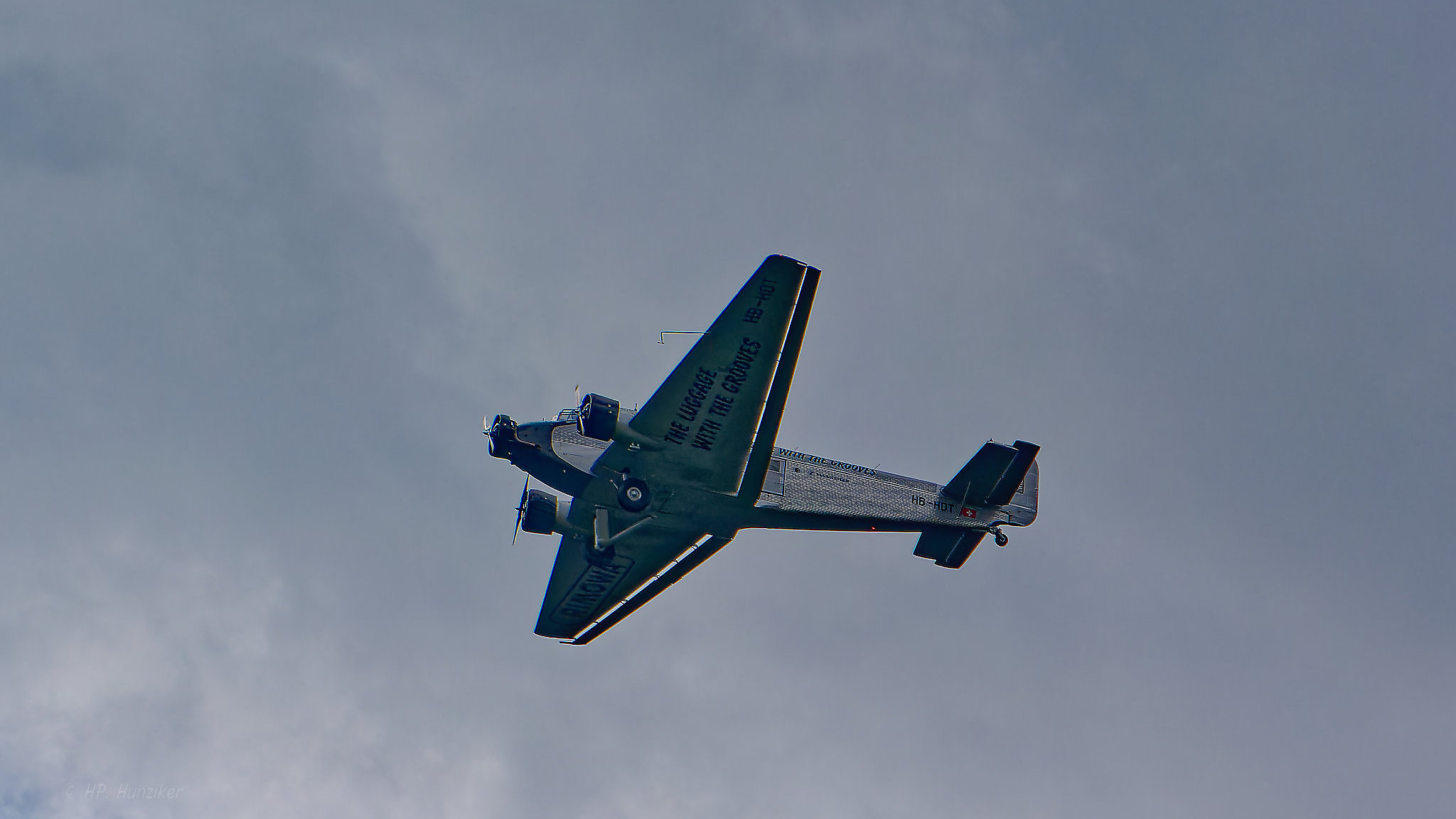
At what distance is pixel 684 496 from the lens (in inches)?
1718

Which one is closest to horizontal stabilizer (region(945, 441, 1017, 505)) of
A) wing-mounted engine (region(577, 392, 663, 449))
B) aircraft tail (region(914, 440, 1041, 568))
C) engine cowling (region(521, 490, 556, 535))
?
aircraft tail (region(914, 440, 1041, 568))

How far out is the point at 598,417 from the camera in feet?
133

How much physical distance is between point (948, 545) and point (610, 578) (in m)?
16.3

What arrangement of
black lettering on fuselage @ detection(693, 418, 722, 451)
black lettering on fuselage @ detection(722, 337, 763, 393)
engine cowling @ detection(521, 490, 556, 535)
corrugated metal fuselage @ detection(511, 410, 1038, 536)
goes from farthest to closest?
engine cowling @ detection(521, 490, 556, 535) < corrugated metal fuselage @ detection(511, 410, 1038, 536) < black lettering on fuselage @ detection(693, 418, 722, 451) < black lettering on fuselage @ detection(722, 337, 763, 393)

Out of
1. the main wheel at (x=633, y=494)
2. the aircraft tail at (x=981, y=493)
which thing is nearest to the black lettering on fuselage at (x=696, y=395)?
the main wheel at (x=633, y=494)

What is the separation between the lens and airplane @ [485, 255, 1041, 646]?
131ft

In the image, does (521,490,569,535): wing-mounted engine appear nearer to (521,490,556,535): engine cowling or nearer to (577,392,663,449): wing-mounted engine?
(521,490,556,535): engine cowling

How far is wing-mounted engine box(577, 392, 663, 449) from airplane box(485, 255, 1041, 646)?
6cm

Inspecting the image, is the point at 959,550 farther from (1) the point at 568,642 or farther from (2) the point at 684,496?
(1) the point at 568,642

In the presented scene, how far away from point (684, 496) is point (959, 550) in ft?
48.6

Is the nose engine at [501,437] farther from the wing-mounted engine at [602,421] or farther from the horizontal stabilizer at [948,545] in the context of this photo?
the horizontal stabilizer at [948,545]

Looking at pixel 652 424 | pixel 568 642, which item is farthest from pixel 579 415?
pixel 568 642

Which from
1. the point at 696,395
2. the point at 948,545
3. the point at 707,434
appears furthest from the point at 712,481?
the point at 948,545

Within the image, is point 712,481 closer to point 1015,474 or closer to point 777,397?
point 777,397
